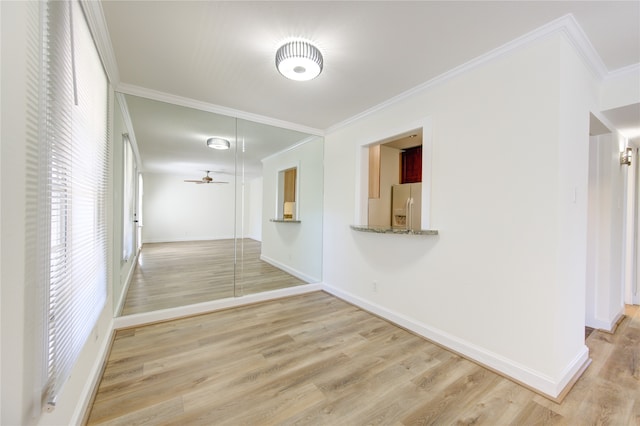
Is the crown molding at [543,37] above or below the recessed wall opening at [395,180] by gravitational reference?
above

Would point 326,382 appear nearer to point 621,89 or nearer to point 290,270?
point 290,270

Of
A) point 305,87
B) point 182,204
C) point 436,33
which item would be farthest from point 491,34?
point 182,204

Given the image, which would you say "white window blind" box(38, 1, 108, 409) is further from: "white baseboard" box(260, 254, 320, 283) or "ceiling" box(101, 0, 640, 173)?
"white baseboard" box(260, 254, 320, 283)

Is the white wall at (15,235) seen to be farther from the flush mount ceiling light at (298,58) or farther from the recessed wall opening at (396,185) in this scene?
the recessed wall opening at (396,185)

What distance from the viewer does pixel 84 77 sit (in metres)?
1.57

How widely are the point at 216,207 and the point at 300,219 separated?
55.0 inches

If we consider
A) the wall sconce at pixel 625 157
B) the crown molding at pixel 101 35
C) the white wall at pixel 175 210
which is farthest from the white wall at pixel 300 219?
the wall sconce at pixel 625 157

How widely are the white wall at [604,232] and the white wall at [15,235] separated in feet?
14.4

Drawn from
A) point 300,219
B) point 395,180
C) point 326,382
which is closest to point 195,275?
point 300,219

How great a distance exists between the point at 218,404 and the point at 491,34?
10.5 ft

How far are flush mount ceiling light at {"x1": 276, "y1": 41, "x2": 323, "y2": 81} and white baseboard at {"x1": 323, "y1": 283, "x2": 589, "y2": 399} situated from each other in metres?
2.61

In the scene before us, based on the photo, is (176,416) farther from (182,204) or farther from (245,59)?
(182,204)

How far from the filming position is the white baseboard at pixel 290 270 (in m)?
4.25

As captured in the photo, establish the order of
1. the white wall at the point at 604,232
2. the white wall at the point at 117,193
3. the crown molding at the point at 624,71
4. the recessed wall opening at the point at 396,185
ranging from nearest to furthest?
the crown molding at the point at 624,71, the white wall at the point at 117,193, the white wall at the point at 604,232, the recessed wall opening at the point at 396,185
